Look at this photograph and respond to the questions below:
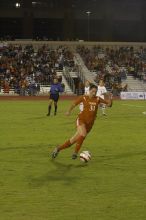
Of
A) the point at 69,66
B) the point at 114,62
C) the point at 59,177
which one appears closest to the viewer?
the point at 59,177

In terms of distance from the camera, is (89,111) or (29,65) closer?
(89,111)

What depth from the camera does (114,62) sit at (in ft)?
175

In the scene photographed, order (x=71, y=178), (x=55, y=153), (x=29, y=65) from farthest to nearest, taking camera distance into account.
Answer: (x=29, y=65), (x=55, y=153), (x=71, y=178)

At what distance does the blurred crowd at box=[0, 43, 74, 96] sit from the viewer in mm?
44531

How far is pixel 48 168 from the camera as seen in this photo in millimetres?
11586

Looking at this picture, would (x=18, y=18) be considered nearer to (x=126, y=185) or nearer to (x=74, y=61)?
(x=74, y=61)

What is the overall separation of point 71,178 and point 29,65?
129ft

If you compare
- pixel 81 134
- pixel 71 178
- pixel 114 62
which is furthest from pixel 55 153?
pixel 114 62

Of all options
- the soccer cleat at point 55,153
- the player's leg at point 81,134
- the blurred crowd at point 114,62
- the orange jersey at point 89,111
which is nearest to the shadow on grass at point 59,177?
the player's leg at point 81,134

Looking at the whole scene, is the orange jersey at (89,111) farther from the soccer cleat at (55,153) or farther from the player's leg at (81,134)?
the soccer cleat at (55,153)

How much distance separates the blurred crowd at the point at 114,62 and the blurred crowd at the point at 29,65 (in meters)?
2.13

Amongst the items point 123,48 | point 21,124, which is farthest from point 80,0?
point 21,124

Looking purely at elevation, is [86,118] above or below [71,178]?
above

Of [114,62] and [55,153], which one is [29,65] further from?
[55,153]
